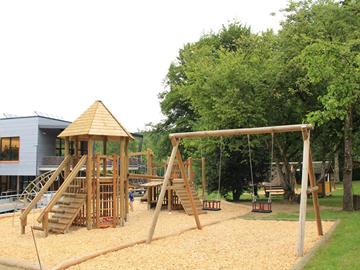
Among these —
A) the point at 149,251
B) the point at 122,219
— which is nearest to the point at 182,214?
the point at 122,219

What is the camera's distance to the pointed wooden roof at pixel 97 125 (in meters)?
15.0

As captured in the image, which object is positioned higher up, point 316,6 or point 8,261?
point 316,6

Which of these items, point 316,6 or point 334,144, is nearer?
point 316,6

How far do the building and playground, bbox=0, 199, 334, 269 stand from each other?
680 inches

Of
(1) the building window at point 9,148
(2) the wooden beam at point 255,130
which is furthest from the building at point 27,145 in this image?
(2) the wooden beam at point 255,130

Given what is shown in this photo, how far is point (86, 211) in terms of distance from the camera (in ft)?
48.5

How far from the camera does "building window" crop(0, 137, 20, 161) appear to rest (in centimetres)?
3384

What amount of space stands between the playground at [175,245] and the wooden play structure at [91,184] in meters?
0.63

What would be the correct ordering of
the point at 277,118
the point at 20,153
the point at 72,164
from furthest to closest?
1. the point at 20,153
2. the point at 277,118
3. the point at 72,164

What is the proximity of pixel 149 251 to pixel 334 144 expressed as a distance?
16.9 metres

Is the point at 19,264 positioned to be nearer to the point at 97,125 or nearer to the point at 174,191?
the point at 97,125

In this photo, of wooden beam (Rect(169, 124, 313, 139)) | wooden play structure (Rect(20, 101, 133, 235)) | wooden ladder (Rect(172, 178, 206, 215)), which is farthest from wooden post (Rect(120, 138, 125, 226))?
wooden ladder (Rect(172, 178, 206, 215))

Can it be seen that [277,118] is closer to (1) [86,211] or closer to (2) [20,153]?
(1) [86,211]

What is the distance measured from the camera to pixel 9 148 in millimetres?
34125
